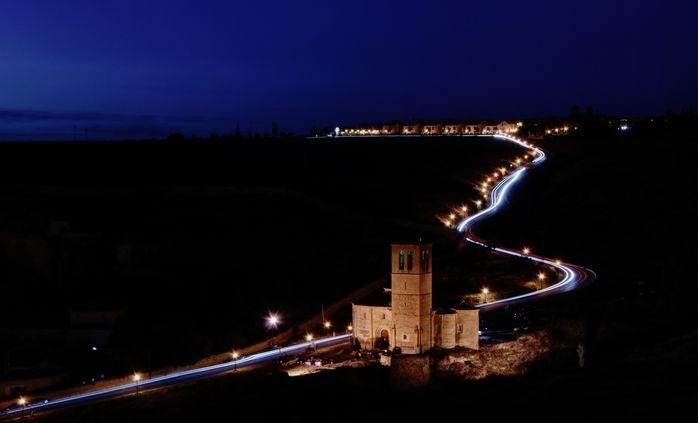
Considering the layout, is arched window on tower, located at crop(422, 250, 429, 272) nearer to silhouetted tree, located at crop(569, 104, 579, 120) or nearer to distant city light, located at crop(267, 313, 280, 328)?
distant city light, located at crop(267, 313, 280, 328)

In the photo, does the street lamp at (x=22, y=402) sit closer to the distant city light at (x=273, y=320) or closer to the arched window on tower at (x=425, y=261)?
the distant city light at (x=273, y=320)

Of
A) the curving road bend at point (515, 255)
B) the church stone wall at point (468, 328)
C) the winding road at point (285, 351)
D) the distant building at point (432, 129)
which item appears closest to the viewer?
the winding road at point (285, 351)

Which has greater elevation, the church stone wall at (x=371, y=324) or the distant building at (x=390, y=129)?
the distant building at (x=390, y=129)

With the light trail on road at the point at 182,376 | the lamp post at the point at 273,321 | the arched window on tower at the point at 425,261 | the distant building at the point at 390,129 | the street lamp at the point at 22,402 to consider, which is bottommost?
the street lamp at the point at 22,402

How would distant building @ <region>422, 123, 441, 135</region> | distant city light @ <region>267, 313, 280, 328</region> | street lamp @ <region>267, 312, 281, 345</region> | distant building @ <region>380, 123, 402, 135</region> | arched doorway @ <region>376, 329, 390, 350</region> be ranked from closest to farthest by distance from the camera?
arched doorway @ <region>376, 329, 390, 350</region> < street lamp @ <region>267, 312, 281, 345</region> < distant city light @ <region>267, 313, 280, 328</region> < distant building @ <region>422, 123, 441, 135</region> < distant building @ <region>380, 123, 402, 135</region>

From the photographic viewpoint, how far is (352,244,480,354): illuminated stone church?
111 feet

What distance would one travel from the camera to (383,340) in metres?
34.4

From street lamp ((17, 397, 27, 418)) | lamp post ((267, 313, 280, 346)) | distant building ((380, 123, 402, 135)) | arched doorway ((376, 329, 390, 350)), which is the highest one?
distant building ((380, 123, 402, 135))

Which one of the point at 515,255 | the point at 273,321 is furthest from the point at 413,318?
the point at 515,255

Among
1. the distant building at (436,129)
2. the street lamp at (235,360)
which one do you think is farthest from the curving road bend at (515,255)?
the distant building at (436,129)

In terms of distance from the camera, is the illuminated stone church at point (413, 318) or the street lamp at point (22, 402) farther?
the illuminated stone church at point (413, 318)

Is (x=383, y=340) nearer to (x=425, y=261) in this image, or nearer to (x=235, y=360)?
(x=425, y=261)

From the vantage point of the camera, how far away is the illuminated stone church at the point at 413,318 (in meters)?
33.8

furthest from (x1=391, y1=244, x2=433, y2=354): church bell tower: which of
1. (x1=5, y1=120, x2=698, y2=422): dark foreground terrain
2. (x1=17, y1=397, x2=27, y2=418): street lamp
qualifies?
(x1=17, y1=397, x2=27, y2=418): street lamp
